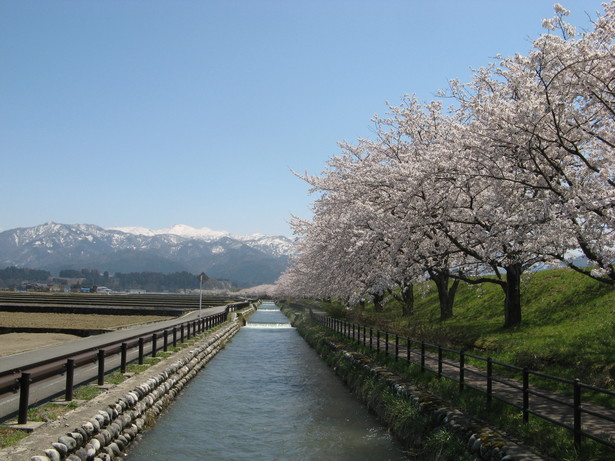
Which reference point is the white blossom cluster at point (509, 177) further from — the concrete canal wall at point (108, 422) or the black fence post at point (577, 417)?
the concrete canal wall at point (108, 422)

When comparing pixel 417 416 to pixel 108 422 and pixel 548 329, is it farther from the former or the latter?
pixel 548 329

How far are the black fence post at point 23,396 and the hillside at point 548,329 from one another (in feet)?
39.3

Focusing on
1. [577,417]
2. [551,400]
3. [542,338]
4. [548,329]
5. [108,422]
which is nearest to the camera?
[577,417]

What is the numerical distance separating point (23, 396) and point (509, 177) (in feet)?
47.1

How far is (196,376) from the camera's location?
23125 millimetres

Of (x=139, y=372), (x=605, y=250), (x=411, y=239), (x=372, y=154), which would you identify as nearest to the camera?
(x=605, y=250)

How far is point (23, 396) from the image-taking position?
9281mm

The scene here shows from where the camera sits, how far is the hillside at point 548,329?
48.5 feet

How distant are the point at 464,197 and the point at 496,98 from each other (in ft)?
19.6

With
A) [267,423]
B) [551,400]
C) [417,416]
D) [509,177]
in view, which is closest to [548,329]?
[509,177]

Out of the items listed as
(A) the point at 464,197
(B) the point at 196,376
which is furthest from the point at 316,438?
(A) the point at 464,197

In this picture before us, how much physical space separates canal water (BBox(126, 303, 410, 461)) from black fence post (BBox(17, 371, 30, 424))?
277 cm

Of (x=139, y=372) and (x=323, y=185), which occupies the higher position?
(x=323, y=185)

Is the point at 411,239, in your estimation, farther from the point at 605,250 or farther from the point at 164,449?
the point at 164,449
